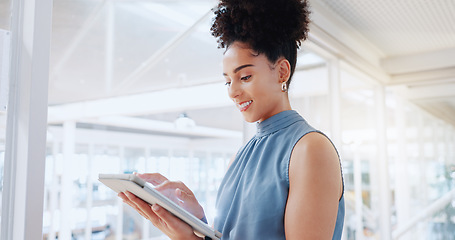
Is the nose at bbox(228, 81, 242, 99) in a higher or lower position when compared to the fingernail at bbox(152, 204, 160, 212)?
higher

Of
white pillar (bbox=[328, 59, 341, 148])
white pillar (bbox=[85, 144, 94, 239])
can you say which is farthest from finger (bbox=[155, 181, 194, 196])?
white pillar (bbox=[328, 59, 341, 148])

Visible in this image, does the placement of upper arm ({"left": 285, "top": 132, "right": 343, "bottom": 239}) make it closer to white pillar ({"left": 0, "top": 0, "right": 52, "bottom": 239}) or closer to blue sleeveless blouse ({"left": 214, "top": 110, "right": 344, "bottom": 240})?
blue sleeveless blouse ({"left": 214, "top": 110, "right": 344, "bottom": 240})

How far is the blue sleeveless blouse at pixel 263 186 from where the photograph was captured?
33.5 inches

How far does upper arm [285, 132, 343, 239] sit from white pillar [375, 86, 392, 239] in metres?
2.63

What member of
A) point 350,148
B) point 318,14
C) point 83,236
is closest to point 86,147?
point 83,236

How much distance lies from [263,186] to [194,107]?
→ 4.72 feet

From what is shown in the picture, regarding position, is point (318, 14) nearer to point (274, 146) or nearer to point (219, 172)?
point (274, 146)

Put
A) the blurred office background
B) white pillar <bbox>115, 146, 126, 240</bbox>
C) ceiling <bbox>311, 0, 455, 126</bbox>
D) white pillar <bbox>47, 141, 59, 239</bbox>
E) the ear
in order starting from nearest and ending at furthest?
the ear
the blurred office background
white pillar <bbox>47, 141, 59, 239</bbox>
white pillar <bbox>115, 146, 126, 240</bbox>
ceiling <bbox>311, 0, 455, 126</bbox>

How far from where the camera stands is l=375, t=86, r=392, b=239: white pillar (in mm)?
3191

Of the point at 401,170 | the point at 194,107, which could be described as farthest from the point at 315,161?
the point at 401,170

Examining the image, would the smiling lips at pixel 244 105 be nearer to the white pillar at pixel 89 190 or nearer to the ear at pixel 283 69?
the ear at pixel 283 69

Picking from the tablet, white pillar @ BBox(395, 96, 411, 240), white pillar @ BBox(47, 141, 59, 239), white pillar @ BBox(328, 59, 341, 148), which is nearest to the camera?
the tablet

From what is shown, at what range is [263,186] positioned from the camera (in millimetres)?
885

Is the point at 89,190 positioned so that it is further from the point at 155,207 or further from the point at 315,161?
the point at 315,161
